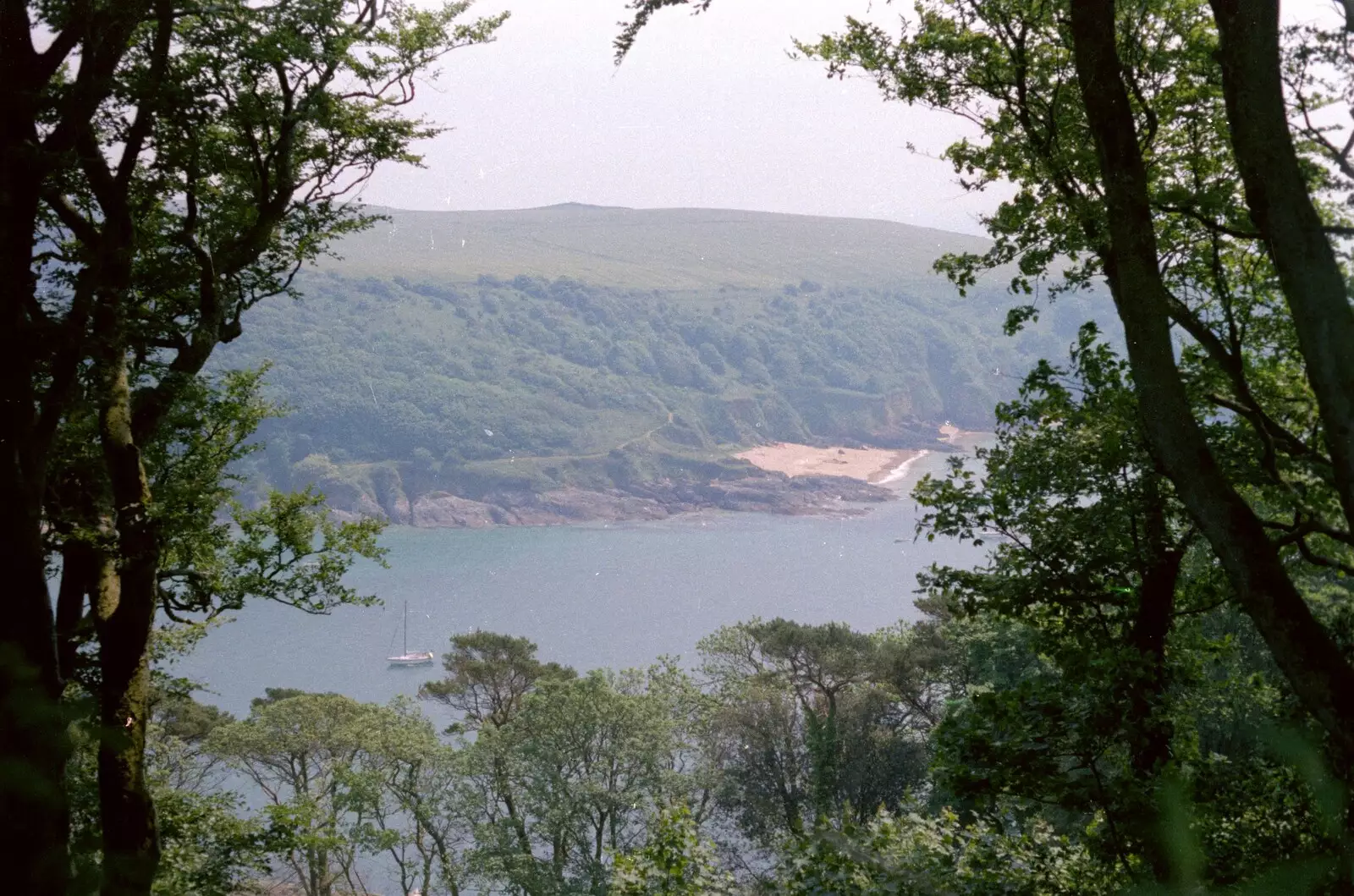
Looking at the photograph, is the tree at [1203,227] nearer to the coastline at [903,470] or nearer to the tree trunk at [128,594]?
the tree trunk at [128,594]

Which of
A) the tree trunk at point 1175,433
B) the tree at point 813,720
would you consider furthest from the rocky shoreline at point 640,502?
the tree trunk at point 1175,433

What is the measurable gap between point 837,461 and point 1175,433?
447 feet

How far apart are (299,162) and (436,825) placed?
850 inches

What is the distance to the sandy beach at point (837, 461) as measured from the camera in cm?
13525

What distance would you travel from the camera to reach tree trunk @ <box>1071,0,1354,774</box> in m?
3.38

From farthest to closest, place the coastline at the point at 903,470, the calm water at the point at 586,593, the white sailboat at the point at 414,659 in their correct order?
the coastline at the point at 903,470
the calm water at the point at 586,593
the white sailboat at the point at 414,659

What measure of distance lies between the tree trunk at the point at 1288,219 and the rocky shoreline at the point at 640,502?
12038cm

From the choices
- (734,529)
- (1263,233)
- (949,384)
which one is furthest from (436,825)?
(949,384)

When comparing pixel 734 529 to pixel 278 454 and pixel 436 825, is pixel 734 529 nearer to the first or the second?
pixel 278 454

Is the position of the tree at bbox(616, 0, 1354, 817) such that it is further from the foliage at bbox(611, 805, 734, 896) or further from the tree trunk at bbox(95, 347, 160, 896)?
the foliage at bbox(611, 805, 734, 896)

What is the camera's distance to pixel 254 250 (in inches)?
295

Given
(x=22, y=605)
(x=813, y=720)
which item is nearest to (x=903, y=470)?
(x=813, y=720)

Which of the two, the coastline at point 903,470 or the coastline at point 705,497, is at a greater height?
the coastline at point 903,470

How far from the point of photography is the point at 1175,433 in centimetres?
367
